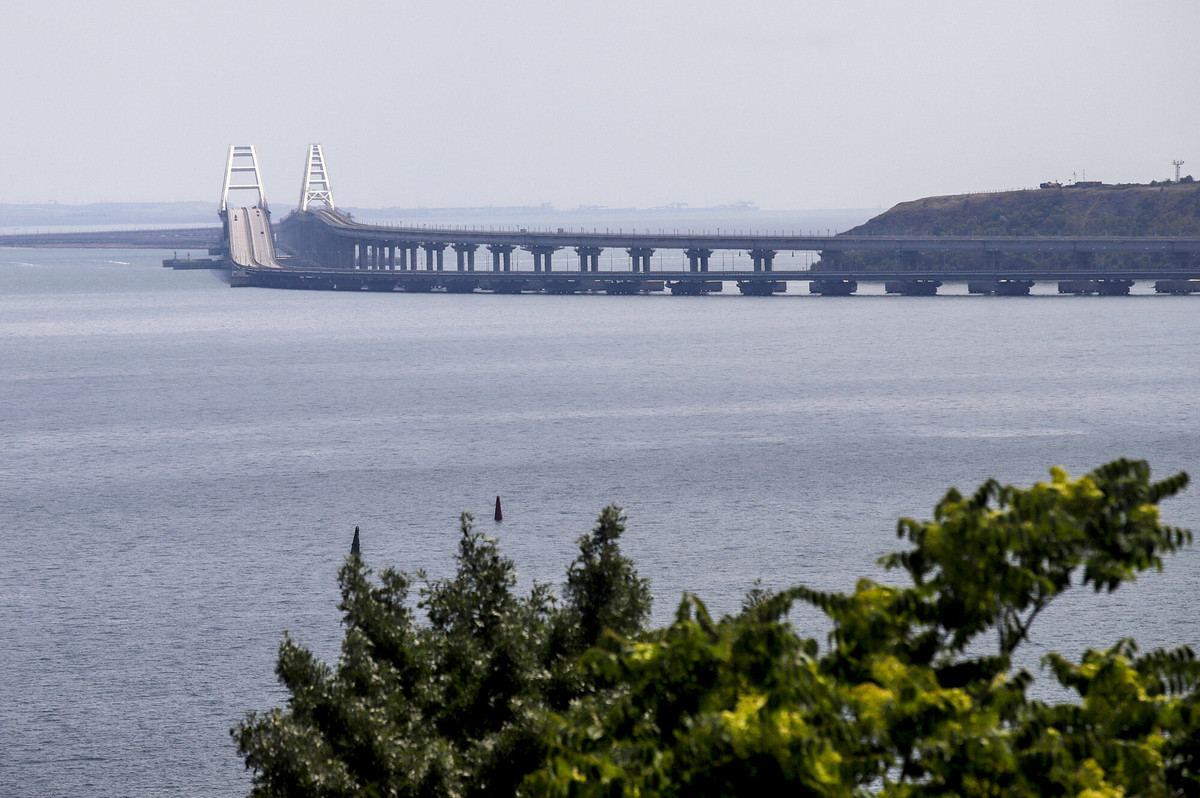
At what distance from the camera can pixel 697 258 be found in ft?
616

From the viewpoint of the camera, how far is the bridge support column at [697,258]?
186250 mm

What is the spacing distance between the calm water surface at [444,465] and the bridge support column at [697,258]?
157 ft

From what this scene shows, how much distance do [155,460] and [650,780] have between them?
201 ft

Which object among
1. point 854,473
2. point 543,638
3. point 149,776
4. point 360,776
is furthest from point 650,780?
point 854,473

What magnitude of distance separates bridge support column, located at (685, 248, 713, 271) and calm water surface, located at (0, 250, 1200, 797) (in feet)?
157

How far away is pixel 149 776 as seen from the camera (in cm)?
2919

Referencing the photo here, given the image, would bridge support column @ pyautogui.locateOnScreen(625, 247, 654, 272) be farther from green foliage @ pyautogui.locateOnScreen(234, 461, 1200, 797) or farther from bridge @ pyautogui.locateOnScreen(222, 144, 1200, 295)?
green foliage @ pyautogui.locateOnScreen(234, 461, 1200, 797)

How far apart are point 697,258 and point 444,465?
127 metres

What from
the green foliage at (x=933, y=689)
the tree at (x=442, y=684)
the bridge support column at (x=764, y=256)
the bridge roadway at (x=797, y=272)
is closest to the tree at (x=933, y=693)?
the green foliage at (x=933, y=689)

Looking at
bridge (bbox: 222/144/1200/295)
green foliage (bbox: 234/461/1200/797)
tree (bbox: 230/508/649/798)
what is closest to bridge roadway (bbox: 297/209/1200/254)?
bridge (bbox: 222/144/1200/295)

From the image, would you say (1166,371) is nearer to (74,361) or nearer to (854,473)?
(854,473)

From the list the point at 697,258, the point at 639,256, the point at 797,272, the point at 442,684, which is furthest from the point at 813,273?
the point at 442,684

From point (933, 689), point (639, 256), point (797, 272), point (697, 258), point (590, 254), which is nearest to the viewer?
point (933, 689)

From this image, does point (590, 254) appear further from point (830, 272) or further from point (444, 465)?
point (444, 465)
